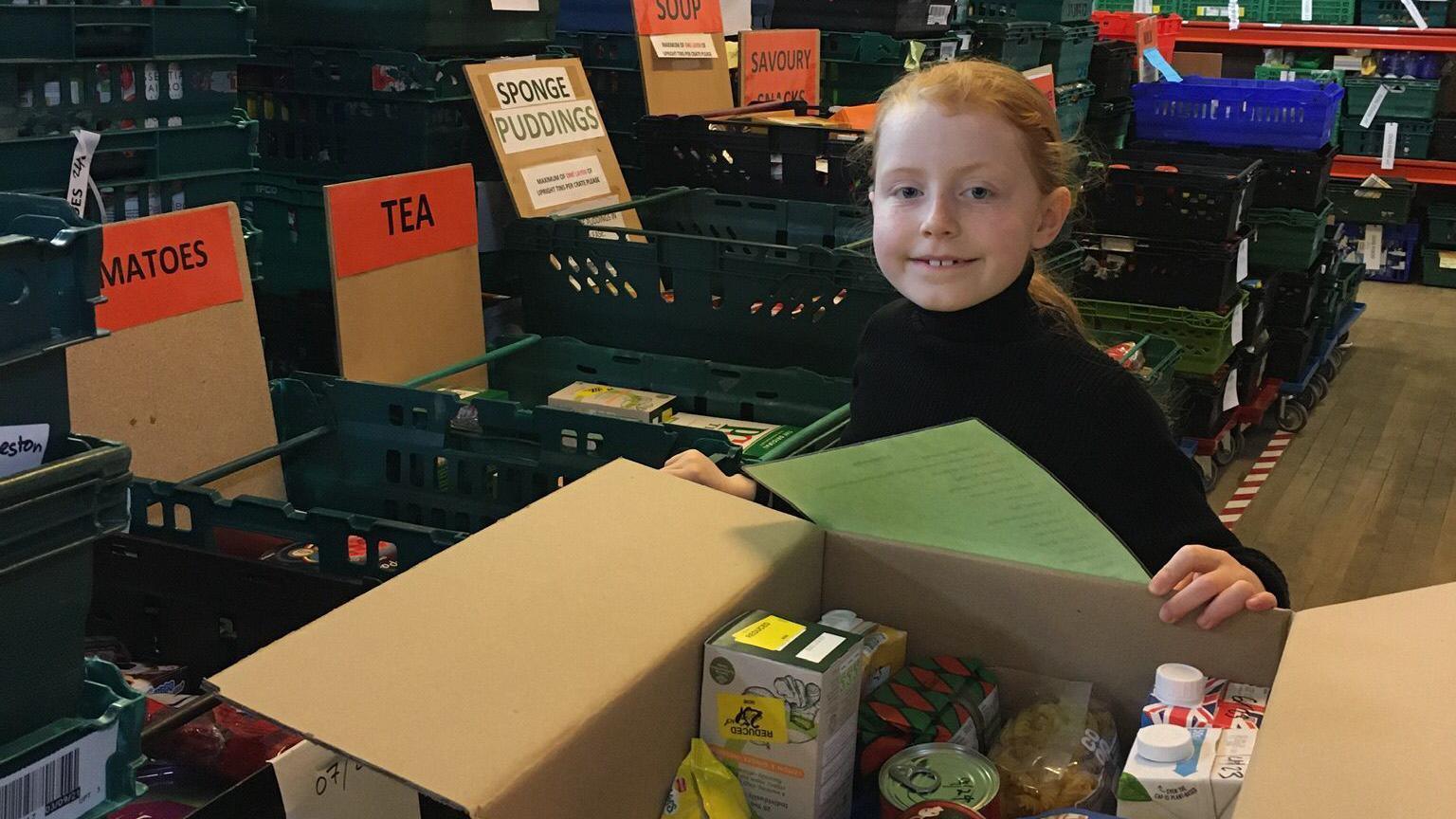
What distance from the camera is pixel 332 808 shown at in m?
0.95

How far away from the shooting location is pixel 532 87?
2891 mm

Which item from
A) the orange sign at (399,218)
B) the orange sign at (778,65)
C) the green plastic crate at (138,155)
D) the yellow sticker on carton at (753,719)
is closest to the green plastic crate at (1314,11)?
the orange sign at (778,65)

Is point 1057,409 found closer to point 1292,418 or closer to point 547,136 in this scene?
point 547,136

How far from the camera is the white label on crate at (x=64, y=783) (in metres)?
0.94

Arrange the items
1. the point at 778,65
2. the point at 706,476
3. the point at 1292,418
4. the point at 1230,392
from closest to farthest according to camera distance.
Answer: the point at 706,476, the point at 778,65, the point at 1230,392, the point at 1292,418

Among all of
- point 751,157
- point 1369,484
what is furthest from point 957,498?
point 1369,484

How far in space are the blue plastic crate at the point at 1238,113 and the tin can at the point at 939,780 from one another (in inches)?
172

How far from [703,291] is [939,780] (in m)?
1.55

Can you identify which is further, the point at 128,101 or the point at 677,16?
the point at 677,16

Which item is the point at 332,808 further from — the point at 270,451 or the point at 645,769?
the point at 270,451

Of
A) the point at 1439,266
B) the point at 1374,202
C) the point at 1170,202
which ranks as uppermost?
the point at 1170,202

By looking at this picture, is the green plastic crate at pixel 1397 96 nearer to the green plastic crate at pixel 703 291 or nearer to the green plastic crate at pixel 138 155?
the green plastic crate at pixel 703 291

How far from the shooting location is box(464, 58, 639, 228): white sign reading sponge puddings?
274 centimetres

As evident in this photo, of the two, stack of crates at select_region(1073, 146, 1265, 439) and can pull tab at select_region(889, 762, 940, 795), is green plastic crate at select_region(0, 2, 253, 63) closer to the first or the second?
can pull tab at select_region(889, 762, 940, 795)
